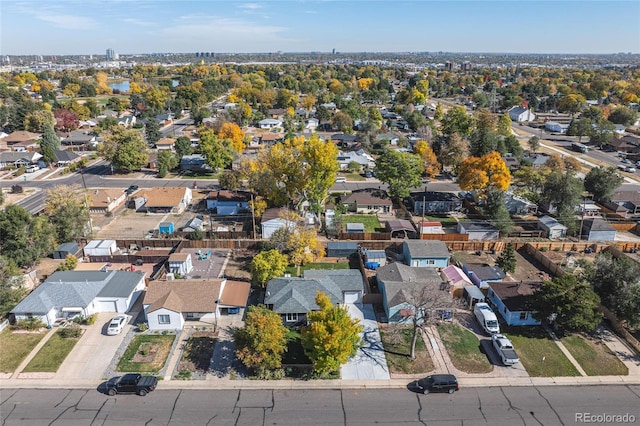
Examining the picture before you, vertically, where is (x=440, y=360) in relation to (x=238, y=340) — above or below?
below

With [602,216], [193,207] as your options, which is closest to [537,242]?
[602,216]

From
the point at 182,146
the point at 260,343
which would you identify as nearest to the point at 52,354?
the point at 260,343

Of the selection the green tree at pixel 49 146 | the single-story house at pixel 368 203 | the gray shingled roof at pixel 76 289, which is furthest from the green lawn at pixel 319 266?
the green tree at pixel 49 146

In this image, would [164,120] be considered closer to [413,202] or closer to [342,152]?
[342,152]

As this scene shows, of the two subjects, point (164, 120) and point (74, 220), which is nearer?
point (74, 220)

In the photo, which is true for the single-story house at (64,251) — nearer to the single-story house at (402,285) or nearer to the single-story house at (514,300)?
the single-story house at (402,285)

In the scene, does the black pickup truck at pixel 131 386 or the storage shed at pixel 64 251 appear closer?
the black pickup truck at pixel 131 386

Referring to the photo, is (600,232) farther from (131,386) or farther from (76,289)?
(76,289)

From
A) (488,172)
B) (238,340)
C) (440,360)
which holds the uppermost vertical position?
(488,172)
